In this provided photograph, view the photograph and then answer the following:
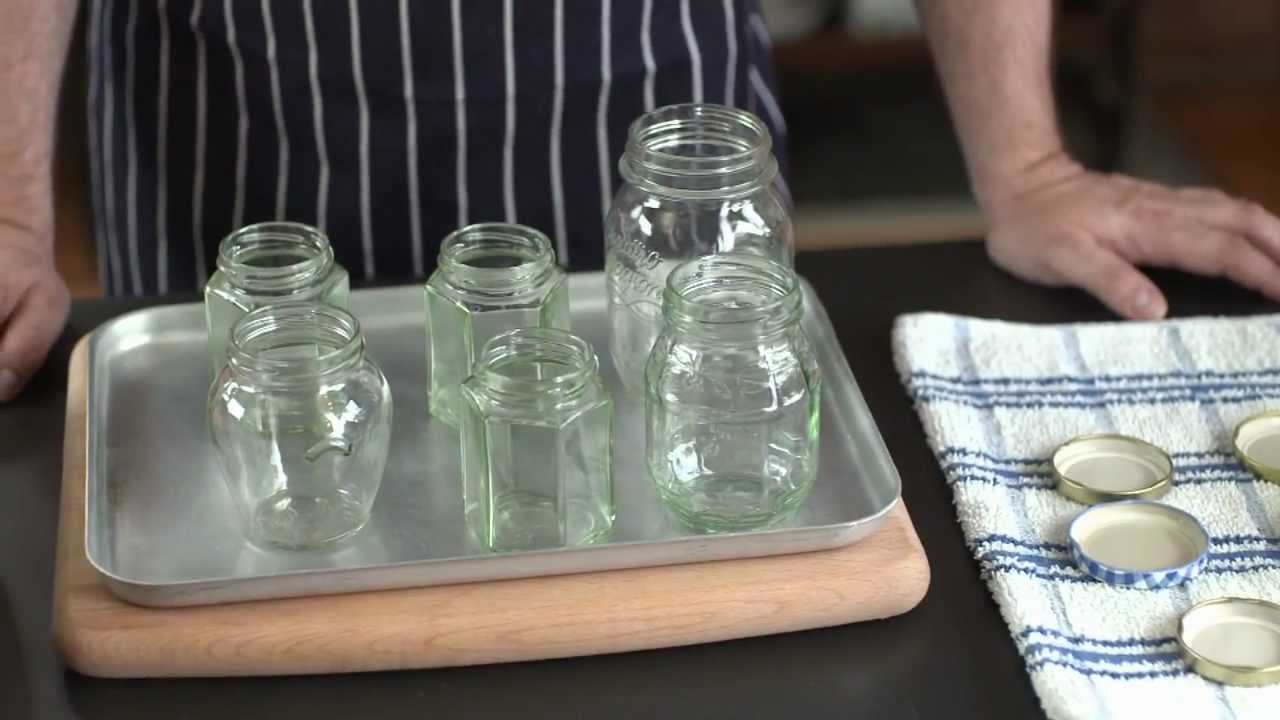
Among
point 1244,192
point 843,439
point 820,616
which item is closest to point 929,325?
point 843,439

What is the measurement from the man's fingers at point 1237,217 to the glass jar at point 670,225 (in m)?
0.34

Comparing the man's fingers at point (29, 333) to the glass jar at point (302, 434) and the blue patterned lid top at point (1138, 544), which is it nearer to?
the glass jar at point (302, 434)

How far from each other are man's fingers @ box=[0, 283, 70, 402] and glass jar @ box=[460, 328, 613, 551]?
0.34 metres

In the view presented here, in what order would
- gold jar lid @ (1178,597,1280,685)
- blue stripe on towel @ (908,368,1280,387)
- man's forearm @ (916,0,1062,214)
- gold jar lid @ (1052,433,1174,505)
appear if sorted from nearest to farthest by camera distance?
gold jar lid @ (1178,597,1280,685) → gold jar lid @ (1052,433,1174,505) → blue stripe on towel @ (908,368,1280,387) → man's forearm @ (916,0,1062,214)

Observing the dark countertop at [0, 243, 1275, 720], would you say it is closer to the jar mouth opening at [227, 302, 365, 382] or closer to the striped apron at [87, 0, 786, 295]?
the jar mouth opening at [227, 302, 365, 382]

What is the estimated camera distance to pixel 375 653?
0.81m

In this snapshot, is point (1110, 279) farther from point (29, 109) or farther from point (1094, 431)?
point (29, 109)

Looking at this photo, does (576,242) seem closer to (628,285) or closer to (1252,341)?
(628,285)

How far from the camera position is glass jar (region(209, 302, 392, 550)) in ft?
2.90

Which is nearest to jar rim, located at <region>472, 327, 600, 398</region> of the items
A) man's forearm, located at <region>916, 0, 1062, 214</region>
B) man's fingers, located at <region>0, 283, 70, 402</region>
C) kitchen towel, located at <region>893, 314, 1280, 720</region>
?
kitchen towel, located at <region>893, 314, 1280, 720</region>

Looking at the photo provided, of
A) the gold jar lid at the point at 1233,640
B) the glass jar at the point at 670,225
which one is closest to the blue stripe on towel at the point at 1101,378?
the glass jar at the point at 670,225

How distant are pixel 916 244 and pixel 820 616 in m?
0.47

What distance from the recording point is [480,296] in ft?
3.17

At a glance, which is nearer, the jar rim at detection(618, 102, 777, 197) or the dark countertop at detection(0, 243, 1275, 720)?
the dark countertop at detection(0, 243, 1275, 720)
